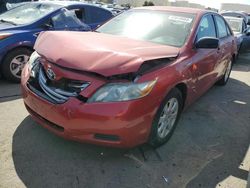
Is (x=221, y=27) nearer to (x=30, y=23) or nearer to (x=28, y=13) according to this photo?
(x=30, y=23)

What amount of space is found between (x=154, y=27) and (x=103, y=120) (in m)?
1.91

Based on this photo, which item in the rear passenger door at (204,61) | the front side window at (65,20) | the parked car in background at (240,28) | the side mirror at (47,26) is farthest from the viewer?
the parked car in background at (240,28)

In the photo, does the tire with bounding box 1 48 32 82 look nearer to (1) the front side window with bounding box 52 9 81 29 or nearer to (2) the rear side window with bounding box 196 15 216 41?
(1) the front side window with bounding box 52 9 81 29

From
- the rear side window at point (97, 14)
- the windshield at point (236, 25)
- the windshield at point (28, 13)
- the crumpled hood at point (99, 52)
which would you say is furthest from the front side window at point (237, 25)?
the crumpled hood at point (99, 52)

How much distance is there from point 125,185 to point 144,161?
0.49 meters

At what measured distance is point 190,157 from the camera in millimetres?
3600

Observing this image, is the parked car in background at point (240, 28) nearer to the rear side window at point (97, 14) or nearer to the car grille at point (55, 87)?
the rear side window at point (97, 14)

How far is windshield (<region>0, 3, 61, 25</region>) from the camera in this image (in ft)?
20.2

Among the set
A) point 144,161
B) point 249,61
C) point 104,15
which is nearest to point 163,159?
point 144,161

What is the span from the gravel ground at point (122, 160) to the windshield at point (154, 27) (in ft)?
4.09

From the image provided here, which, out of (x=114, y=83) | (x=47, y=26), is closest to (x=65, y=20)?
(x=47, y=26)

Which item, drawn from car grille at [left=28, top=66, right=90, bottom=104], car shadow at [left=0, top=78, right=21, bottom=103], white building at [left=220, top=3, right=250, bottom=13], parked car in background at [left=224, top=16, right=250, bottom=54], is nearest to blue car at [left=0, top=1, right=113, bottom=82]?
car shadow at [left=0, top=78, right=21, bottom=103]

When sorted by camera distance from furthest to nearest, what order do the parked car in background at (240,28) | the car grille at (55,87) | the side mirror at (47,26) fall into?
the parked car in background at (240,28)
the side mirror at (47,26)
the car grille at (55,87)

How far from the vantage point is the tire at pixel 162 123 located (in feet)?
10.9
